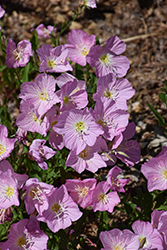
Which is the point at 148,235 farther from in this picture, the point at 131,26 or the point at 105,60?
the point at 131,26

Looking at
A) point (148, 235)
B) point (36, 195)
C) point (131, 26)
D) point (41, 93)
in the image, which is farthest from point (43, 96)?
point (131, 26)

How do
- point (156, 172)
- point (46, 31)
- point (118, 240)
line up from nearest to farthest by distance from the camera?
point (118, 240) → point (156, 172) → point (46, 31)

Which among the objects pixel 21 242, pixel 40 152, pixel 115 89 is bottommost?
pixel 21 242

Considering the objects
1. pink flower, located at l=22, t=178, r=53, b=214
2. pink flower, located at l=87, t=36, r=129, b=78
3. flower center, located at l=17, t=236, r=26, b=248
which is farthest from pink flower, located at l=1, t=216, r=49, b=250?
pink flower, located at l=87, t=36, r=129, b=78

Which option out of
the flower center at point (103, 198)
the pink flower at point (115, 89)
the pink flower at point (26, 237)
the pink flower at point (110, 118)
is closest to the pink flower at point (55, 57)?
the pink flower at point (115, 89)

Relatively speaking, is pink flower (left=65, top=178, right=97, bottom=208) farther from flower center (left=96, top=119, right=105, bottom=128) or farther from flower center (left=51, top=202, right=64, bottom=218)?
flower center (left=96, top=119, right=105, bottom=128)
